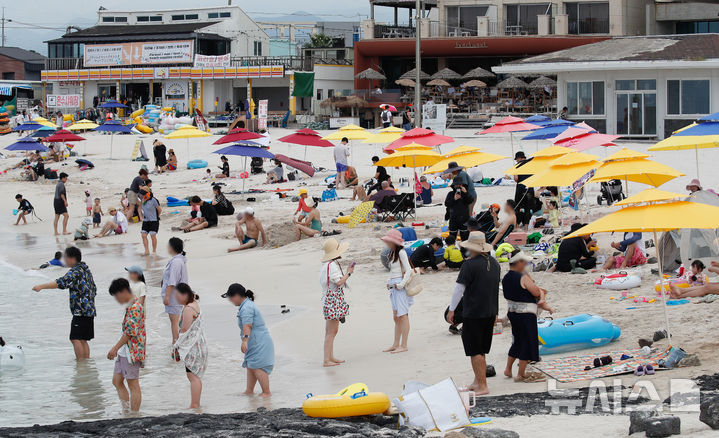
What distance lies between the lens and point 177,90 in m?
54.7

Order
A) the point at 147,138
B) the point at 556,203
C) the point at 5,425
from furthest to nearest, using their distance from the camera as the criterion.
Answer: the point at 147,138, the point at 556,203, the point at 5,425

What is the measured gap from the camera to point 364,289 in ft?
46.3

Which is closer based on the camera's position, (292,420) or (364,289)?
(292,420)

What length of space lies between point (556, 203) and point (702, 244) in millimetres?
6104

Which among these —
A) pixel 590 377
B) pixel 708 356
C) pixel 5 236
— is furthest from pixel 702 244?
pixel 5 236

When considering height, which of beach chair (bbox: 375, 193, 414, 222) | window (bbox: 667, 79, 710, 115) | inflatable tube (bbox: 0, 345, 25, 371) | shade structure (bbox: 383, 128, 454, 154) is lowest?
inflatable tube (bbox: 0, 345, 25, 371)

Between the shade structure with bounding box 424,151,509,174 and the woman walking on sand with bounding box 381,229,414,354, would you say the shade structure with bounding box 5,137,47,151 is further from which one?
the woman walking on sand with bounding box 381,229,414,354

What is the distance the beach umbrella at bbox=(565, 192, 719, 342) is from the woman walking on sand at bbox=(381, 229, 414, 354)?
2.58m

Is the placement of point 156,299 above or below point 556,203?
below

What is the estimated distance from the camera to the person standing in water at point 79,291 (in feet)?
32.4

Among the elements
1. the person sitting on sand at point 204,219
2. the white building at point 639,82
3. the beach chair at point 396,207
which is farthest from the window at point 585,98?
the person sitting on sand at point 204,219

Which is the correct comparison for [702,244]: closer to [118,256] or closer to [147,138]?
[118,256]

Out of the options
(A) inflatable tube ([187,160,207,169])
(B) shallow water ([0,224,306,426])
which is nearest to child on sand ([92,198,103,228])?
(B) shallow water ([0,224,306,426])

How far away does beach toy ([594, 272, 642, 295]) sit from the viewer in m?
11.9
